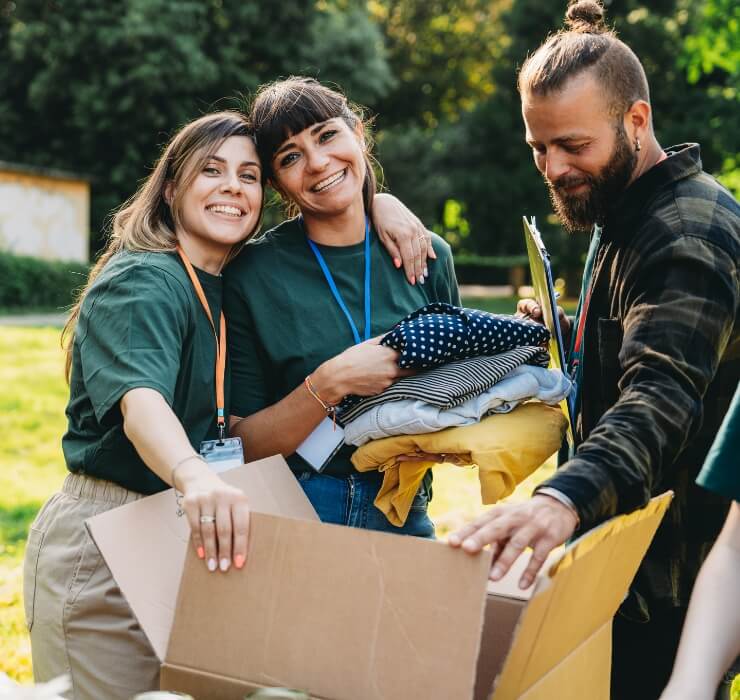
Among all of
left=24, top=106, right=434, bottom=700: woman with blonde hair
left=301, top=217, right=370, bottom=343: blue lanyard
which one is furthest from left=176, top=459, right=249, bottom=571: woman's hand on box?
left=301, top=217, right=370, bottom=343: blue lanyard

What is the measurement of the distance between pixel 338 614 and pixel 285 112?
1.51m

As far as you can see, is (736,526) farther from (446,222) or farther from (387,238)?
(446,222)

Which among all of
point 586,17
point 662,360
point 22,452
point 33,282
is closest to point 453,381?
point 662,360

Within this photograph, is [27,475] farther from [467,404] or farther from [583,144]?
[583,144]

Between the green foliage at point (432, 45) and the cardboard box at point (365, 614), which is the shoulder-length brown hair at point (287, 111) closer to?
the cardboard box at point (365, 614)

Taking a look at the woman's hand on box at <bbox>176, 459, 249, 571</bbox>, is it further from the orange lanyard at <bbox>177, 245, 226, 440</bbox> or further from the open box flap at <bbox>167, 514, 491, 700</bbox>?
the orange lanyard at <bbox>177, 245, 226, 440</bbox>

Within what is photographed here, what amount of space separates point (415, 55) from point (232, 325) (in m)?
28.2

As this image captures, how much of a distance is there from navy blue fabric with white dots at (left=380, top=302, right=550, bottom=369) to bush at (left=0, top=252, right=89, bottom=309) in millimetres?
15115

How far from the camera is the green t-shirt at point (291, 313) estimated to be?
8.21ft

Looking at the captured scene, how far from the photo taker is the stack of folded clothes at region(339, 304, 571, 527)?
2074 millimetres

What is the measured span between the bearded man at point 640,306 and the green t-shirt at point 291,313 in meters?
0.60

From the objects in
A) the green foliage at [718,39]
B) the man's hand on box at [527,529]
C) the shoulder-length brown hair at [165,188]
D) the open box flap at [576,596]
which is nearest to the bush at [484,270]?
the green foliage at [718,39]

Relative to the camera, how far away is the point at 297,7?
833 inches

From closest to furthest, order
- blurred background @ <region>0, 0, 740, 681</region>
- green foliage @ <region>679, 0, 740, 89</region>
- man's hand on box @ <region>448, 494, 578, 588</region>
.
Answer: man's hand on box @ <region>448, 494, 578, 588</region> → green foliage @ <region>679, 0, 740, 89</region> → blurred background @ <region>0, 0, 740, 681</region>
